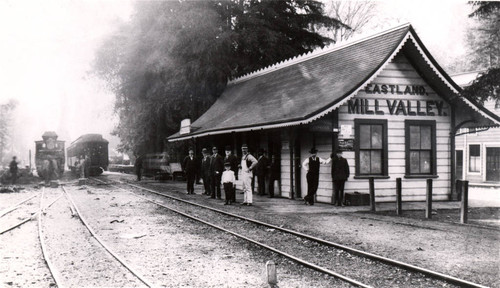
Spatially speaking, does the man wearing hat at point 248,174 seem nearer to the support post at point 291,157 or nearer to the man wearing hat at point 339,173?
the support post at point 291,157

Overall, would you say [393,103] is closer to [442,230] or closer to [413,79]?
[413,79]

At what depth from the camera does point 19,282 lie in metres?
6.72

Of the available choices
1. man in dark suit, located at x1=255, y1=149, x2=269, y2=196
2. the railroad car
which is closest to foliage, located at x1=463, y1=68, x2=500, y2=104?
man in dark suit, located at x1=255, y1=149, x2=269, y2=196

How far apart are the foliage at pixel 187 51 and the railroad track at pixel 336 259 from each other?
1725 centimetres

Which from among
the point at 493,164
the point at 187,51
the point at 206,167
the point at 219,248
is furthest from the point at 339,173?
the point at 493,164

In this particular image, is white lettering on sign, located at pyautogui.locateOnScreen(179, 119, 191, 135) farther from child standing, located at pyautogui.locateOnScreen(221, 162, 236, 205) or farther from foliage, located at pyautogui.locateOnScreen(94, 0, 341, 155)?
child standing, located at pyautogui.locateOnScreen(221, 162, 236, 205)

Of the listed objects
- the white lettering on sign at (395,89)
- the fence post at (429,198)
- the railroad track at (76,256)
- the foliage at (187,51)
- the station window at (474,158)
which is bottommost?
the railroad track at (76,256)

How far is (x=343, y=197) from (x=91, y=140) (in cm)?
3239

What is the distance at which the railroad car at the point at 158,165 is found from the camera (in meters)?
31.2

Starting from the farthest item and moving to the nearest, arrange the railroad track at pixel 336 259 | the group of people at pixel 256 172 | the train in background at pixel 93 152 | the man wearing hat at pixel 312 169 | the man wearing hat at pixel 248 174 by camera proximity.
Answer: the train in background at pixel 93 152 → the man wearing hat at pixel 248 174 → the man wearing hat at pixel 312 169 → the group of people at pixel 256 172 → the railroad track at pixel 336 259

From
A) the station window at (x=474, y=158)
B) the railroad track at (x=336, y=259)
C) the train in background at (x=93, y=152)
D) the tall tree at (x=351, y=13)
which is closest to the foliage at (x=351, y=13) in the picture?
the tall tree at (x=351, y=13)

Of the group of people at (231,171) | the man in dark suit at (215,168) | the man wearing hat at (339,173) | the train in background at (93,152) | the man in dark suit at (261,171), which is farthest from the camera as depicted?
the train in background at (93,152)

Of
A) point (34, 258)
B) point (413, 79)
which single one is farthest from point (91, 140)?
point (34, 258)

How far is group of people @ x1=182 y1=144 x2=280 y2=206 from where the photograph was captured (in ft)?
50.5
